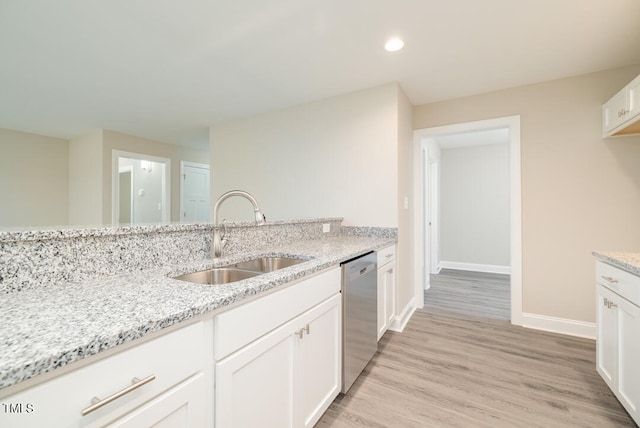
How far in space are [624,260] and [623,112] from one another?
52.6 inches

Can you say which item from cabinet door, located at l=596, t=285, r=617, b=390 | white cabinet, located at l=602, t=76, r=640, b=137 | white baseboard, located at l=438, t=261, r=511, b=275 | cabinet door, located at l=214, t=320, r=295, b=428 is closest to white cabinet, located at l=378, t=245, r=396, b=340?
cabinet door, located at l=214, t=320, r=295, b=428

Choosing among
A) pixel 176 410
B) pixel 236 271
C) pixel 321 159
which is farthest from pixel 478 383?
pixel 321 159

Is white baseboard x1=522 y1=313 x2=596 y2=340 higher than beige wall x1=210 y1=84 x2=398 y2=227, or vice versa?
beige wall x1=210 y1=84 x2=398 y2=227

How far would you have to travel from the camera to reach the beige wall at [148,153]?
14.1 ft

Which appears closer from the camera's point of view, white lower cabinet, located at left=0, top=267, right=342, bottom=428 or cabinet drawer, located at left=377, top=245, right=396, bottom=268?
white lower cabinet, located at left=0, top=267, right=342, bottom=428

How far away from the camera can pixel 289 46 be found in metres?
2.07

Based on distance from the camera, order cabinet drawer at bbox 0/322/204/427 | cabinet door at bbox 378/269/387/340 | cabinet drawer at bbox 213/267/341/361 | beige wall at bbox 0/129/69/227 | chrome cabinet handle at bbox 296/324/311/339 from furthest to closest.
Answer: beige wall at bbox 0/129/69/227 → cabinet door at bbox 378/269/387/340 → chrome cabinet handle at bbox 296/324/311/339 → cabinet drawer at bbox 213/267/341/361 → cabinet drawer at bbox 0/322/204/427

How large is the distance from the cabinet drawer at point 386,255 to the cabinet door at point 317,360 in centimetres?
71

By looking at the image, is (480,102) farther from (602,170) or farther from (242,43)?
(242,43)

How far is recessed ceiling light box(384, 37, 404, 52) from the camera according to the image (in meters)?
1.98

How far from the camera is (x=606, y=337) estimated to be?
5.16 feet

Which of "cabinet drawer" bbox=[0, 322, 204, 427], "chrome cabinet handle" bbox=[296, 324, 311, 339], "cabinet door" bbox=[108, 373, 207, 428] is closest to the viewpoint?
"cabinet drawer" bbox=[0, 322, 204, 427]

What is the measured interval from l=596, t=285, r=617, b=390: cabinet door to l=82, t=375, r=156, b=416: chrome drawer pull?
2141 millimetres

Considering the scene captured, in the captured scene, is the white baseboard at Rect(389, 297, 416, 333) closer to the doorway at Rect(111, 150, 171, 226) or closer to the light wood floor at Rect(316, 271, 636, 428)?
the light wood floor at Rect(316, 271, 636, 428)
